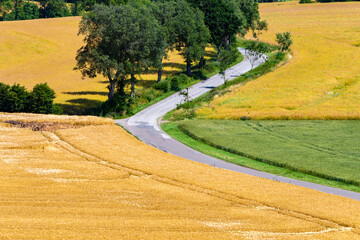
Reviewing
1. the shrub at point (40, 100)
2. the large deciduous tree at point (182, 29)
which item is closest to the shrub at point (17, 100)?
the shrub at point (40, 100)

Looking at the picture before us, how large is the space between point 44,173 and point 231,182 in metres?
13.8

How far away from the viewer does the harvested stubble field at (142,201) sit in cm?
2395

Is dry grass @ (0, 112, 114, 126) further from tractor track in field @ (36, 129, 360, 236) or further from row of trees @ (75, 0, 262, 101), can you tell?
row of trees @ (75, 0, 262, 101)

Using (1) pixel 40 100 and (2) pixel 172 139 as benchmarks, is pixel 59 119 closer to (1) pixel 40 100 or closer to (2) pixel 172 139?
(2) pixel 172 139

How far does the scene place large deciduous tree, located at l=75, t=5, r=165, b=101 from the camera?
Result: 79.3 meters

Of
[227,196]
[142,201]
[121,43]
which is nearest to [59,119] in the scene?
[121,43]

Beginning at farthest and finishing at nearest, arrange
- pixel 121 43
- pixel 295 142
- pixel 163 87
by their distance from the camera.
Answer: pixel 163 87, pixel 121 43, pixel 295 142

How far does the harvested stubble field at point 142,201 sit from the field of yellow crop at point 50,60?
50.0 m

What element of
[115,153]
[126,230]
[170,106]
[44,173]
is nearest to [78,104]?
[170,106]

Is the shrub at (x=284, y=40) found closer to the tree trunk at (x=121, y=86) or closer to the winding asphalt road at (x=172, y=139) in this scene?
the winding asphalt road at (x=172, y=139)

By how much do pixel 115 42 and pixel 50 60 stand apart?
5955 centimetres

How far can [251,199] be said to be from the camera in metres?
32.3

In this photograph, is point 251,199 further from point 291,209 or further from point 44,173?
point 44,173

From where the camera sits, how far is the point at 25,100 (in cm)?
7250
